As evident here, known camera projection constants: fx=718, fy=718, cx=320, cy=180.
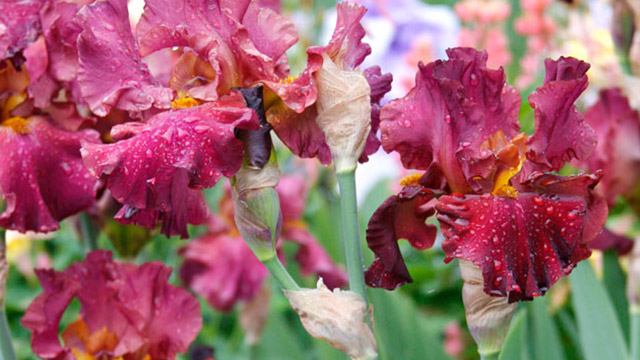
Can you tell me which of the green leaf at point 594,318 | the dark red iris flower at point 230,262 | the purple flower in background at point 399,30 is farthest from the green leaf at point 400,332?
the purple flower in background at point 399,30

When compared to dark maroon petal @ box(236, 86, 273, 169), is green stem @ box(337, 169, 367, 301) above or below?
below

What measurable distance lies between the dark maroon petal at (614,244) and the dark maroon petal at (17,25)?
0.71 metres

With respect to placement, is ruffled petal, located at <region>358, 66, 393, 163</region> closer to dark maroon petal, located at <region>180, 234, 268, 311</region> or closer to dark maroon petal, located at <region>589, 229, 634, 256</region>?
dark maroon petal, located at <region>589, 229, 634, 256</region>

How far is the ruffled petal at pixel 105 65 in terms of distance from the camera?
0.54 meters

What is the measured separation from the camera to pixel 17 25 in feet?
1.98

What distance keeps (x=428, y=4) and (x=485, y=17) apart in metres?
0.63

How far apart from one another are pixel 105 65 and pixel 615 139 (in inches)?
29.1

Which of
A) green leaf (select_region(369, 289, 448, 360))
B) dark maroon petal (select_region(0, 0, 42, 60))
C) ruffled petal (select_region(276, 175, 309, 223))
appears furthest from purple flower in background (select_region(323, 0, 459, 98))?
dark maroon petal (select_region(0, 0, 42, 60))

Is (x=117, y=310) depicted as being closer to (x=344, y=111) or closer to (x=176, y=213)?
(x=176, y=213)

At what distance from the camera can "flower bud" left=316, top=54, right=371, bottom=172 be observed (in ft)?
1.74

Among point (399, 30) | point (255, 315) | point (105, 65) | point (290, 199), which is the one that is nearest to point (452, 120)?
point (105, 65)

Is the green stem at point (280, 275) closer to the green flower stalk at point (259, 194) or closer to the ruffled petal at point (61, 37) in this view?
the green flower stalk at point (259, 194)

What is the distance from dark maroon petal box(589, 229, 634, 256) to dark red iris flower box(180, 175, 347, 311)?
1.16 feet

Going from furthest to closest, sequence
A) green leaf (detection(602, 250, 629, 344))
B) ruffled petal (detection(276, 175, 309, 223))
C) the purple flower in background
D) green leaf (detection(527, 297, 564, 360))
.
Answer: the purple flower in background < ruffled petal (detection(276, 175, 309, 223)) < green leaf (detection(602, 250, 629, 344)) < green leaf (detection(527, 297, 564, 360))
